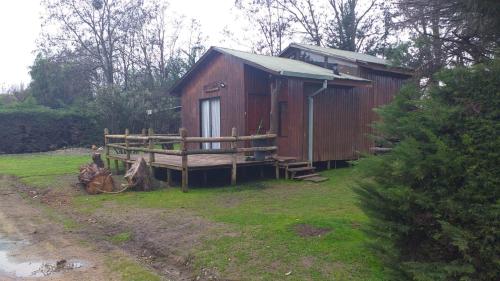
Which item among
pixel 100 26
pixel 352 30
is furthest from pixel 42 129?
pixel 352 30

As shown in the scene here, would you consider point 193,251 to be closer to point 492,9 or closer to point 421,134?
point 421,134

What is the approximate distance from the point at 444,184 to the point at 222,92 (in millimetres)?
11734

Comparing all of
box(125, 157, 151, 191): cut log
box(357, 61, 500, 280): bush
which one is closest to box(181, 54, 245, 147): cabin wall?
box(125, 157, 151, 191): cut log

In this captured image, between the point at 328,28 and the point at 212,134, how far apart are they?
21.6 meters

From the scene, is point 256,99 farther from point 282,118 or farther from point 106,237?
point 106,237

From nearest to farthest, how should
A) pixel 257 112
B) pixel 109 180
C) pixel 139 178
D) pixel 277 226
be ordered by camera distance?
pixel 277 226, pixel 139 178, pixel 109 180, pixel 257 112

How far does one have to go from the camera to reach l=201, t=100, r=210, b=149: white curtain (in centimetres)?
1588

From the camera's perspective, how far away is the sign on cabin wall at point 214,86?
14820mm

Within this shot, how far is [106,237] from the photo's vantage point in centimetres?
724

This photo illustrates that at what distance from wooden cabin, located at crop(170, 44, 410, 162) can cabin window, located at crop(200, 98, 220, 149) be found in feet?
0.12

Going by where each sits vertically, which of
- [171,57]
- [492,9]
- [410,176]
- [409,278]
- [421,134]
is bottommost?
[409,278]

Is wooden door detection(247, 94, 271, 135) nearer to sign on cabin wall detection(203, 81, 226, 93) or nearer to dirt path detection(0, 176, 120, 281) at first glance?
sign on cabin wall detection(203, 81, 226, 93)

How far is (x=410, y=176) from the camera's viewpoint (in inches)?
151

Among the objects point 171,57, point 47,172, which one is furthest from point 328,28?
point 47,172
